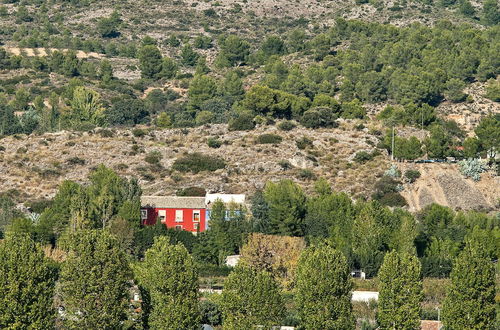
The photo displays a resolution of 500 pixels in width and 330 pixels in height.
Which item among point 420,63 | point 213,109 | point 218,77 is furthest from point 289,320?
point 218,77

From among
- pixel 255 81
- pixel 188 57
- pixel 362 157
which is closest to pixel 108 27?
pixel 188 57

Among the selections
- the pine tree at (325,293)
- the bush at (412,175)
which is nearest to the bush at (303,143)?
the bush at (412,175)

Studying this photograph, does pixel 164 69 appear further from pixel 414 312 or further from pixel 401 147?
pixel 414 312

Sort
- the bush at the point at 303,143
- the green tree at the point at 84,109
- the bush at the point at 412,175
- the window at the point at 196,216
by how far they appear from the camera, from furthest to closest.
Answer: the green tree at the point at 84,109, the bush at the point at 303,143, the bush at the point at 412,175, the window at the point at 196,216

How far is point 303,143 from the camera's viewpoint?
11906 centimetres

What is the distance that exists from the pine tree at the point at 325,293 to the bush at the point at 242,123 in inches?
2420

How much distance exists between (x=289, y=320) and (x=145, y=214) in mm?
33118

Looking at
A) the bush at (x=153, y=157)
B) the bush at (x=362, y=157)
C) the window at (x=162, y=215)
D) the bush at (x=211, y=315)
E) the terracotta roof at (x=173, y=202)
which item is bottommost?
the bush at (x=153, y=157)

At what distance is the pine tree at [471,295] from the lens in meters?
61.4

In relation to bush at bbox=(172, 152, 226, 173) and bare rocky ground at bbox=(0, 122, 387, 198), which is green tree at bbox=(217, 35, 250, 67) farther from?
bush at bbox=(172, 152, 226, 173)

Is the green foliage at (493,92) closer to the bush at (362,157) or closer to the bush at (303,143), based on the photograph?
the bush at (303,143)

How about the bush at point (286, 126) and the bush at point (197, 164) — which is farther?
the bush at point (286, 126)

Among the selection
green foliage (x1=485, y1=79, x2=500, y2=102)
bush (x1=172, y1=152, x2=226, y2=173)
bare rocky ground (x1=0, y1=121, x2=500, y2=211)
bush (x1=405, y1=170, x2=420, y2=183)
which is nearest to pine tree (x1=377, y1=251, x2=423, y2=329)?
bare rocky ground (x1=0, y1=121, x2=500, y2=211)

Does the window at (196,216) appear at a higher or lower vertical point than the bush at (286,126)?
higher
